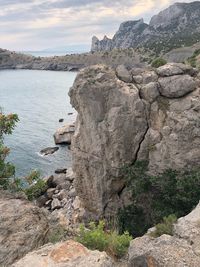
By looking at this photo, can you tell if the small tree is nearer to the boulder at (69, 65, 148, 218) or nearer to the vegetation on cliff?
the vegetation on cliff

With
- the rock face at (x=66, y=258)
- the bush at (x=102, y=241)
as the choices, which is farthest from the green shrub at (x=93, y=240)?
the rock face at (x=66, y=258)

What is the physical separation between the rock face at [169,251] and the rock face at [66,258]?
219 cm

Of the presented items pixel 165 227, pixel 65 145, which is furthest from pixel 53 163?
pixel 165 227

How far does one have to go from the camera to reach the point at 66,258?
42.0ft

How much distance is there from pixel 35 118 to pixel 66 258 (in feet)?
295

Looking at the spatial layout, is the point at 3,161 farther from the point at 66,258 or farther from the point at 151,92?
the point at 151,92

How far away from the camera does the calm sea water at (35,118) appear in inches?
Answer: 2672

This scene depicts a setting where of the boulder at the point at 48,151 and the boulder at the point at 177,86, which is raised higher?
the boulder at the point at 177,86

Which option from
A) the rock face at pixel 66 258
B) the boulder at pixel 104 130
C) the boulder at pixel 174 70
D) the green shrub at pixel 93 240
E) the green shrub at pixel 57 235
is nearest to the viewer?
the rock face at pixel 66 258

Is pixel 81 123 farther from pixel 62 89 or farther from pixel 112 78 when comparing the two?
pixel 62 89

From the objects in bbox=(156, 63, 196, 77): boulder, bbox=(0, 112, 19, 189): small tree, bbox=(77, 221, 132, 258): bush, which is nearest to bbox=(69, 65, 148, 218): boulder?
bbox=(156, 63, 196, 77): boulder

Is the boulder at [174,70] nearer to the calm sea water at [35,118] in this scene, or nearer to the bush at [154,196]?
the bush at [154,196]

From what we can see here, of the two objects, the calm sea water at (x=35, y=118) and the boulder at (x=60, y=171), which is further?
the calm sea water at (x=35, y=118)

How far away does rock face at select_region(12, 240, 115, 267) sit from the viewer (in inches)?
494
